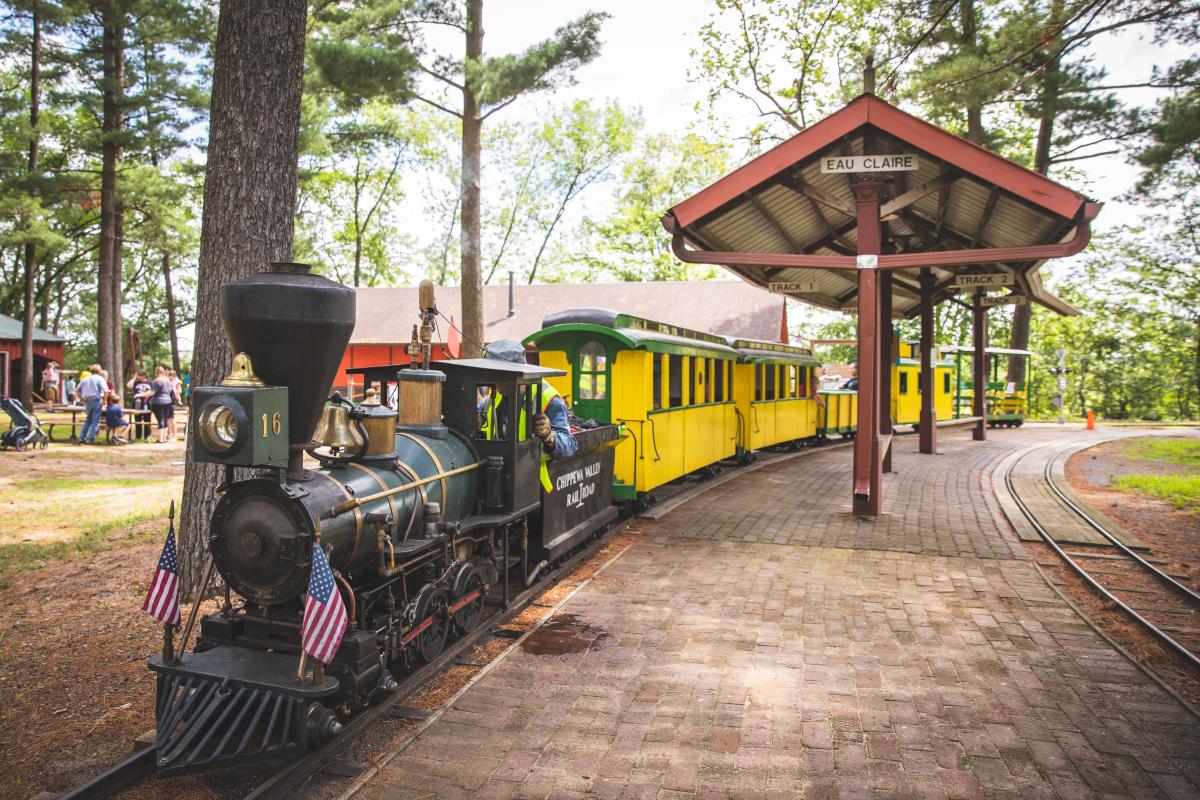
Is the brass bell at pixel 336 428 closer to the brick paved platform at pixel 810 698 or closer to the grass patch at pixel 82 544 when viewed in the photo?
the brick paved platform at pixel 810 698

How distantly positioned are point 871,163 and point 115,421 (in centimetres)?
1667

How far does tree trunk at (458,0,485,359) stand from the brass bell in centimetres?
1027

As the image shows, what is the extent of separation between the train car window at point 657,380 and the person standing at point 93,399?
12.9 metres

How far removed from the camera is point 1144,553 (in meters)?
8.59

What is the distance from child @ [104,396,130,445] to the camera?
57.6 feet

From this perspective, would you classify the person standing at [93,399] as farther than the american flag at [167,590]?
Yes

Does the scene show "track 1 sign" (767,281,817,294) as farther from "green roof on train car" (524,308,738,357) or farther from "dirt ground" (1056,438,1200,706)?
"dirt ground" (1056,438,1200,706)

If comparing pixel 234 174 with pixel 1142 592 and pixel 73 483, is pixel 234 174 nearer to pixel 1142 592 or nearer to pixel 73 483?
pixel 73 483

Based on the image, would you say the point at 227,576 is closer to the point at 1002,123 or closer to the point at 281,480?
the point at 281,480

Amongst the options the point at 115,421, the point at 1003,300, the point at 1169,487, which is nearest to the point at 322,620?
the point at 1169,487

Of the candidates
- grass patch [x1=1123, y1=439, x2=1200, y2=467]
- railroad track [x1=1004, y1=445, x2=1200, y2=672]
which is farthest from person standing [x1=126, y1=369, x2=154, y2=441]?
grass patch [x1=1123, y1=439, x2=1200, y2=467]

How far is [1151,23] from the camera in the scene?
37.4ft

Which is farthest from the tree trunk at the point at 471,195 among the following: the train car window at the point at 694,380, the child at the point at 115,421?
the child at the point at 115,421

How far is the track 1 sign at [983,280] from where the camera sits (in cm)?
1432
